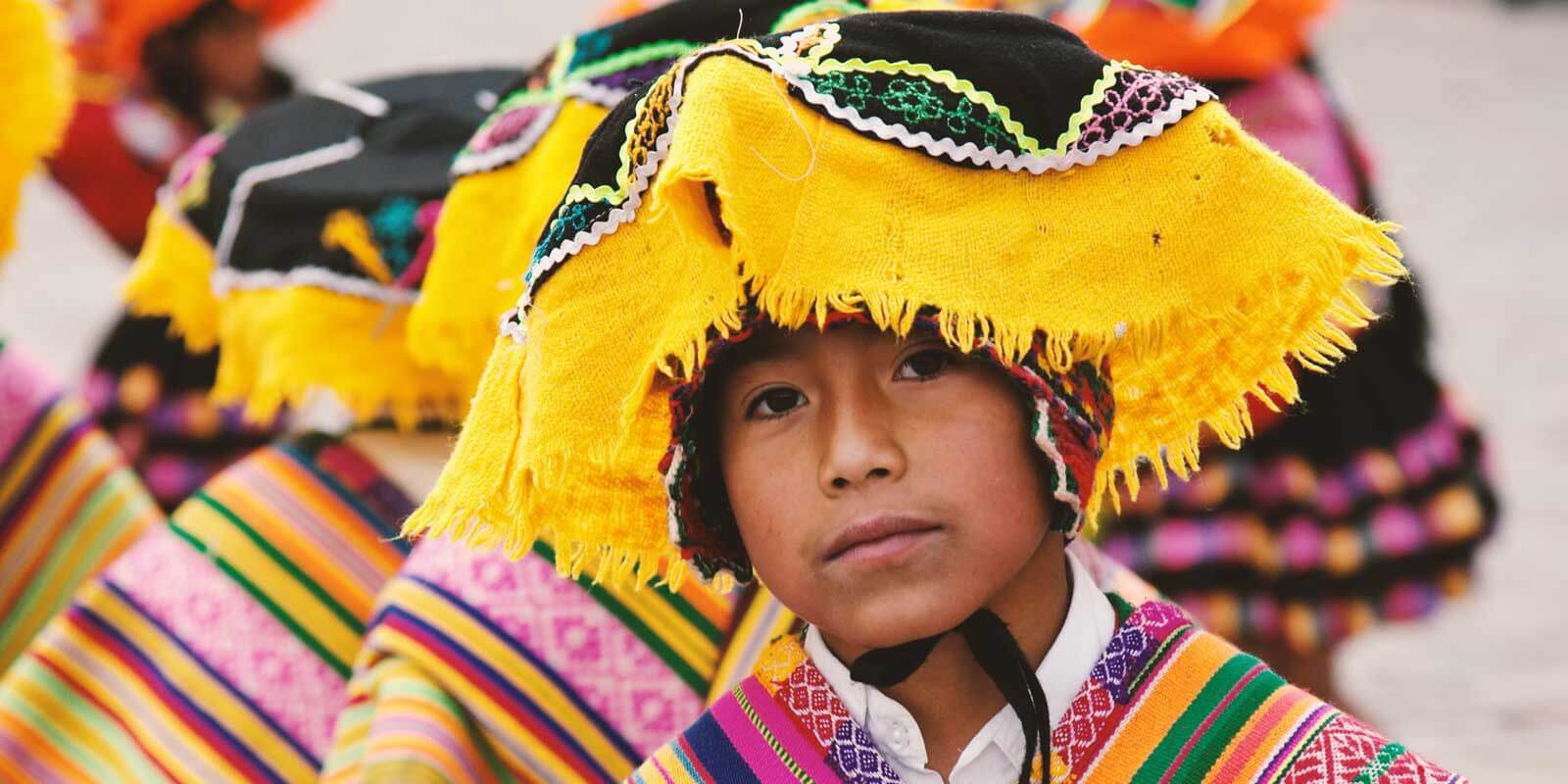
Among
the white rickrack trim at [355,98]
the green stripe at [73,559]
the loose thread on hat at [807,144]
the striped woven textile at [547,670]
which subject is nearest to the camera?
the loose thread on hat at [807,144]

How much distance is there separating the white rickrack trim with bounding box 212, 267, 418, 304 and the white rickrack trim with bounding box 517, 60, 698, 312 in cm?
85

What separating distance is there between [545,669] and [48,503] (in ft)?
3.83

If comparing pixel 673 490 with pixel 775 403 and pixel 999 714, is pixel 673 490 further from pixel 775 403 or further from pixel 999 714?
pixel 999 714

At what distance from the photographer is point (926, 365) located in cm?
Result: 190

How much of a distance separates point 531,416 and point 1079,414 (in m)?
0.48

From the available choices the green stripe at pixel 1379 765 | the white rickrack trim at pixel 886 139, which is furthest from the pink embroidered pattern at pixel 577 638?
the green stripe at pixel 1379 765

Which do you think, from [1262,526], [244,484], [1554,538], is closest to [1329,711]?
[244,484]

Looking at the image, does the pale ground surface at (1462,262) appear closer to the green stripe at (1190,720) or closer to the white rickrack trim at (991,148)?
the green stripe at (1190,720)

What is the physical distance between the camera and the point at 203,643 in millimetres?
2908

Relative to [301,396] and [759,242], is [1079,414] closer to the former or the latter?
[759,242]

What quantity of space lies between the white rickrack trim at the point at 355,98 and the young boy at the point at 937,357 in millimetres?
1164

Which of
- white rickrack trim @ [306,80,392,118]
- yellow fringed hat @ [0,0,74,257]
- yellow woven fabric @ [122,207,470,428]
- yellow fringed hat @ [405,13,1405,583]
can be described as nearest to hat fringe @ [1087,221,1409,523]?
yellow fringed hat @ [405,13,1405,583]

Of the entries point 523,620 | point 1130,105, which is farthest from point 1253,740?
point 523,620

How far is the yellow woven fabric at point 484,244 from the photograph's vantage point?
2.43 m
